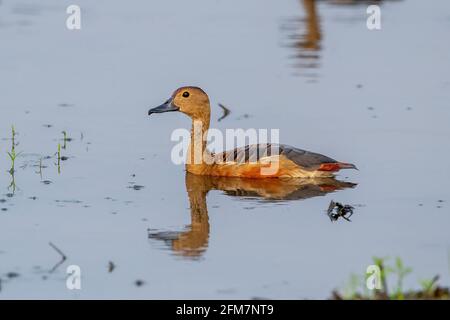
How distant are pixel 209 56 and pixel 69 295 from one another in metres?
9.73

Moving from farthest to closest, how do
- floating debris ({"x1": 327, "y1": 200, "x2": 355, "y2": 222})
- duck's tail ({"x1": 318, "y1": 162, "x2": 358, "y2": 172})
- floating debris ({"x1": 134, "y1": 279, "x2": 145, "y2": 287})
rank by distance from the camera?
duck's tail ({"x1": 318, "y1": 162, "x2": 358, "y2": 172}) → floating debris ({"x1": 327, "y1": 200, "x2": 355, "y2": 222}) → floating debris ({"x1": 134, "y1": 279, "x2": 145, "y2": 287})

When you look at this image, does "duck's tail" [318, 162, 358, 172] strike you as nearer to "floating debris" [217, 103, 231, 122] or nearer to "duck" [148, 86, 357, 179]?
"duck" [148, 86, 357, 179]

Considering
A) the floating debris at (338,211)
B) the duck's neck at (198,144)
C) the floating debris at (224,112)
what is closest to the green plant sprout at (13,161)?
the duck's neck at (198,144)

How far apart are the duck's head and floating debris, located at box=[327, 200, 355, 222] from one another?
2.59 m

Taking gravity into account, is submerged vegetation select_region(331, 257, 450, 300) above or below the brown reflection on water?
below

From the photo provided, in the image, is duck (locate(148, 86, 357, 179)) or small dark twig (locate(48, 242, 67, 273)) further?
duck (locate(148, 86, 357, 179))

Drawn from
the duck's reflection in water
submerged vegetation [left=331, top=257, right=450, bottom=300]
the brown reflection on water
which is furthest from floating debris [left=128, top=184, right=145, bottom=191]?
the brown reflection on water

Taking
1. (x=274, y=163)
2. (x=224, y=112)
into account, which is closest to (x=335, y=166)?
(x=274, y=163)

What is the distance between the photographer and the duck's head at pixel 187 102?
13.4 meters

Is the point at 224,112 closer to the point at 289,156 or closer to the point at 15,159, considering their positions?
the point at 289,156

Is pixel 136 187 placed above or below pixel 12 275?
above

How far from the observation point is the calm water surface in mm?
9750

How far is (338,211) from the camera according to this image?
37.2ft

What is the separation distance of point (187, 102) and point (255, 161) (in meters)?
1.13
